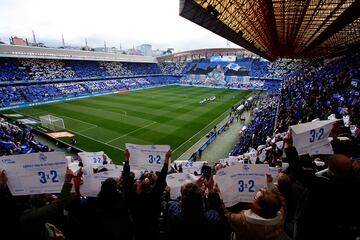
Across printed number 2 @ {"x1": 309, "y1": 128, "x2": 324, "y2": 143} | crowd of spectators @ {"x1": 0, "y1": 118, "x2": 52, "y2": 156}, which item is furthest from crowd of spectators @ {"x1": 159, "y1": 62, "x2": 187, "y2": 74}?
printed number 2 @ {"x1": 309, "y1": 128, "x2": 324, "y2": 143}

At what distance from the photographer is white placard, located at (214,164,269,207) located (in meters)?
3.27

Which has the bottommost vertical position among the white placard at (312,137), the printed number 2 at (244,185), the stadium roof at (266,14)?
the printed number 2 at (244,185)

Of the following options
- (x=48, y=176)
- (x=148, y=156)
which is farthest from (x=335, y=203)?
(x=48, y=176)

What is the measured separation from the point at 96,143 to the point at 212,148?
10.2 metres

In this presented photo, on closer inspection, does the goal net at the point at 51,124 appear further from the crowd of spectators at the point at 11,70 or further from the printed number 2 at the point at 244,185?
the printed number 2 at the point at 244,185

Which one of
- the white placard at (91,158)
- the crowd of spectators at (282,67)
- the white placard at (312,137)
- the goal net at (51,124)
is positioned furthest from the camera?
the crowd of spectators at (282,67)

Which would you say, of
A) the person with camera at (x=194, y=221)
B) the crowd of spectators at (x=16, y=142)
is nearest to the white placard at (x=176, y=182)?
the person with camera at (x=194, y=221)

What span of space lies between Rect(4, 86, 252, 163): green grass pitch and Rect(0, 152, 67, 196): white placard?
44.2ft

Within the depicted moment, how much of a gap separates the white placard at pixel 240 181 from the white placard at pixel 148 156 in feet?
5.26

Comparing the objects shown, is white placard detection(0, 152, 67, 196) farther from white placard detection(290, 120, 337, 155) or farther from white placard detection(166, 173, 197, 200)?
white placard detection(290, 120, 337, 155)

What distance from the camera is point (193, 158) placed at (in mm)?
16500

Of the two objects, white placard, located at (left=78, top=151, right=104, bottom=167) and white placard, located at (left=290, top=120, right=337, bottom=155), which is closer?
white placard, located at (left=290, top=120, right=337, bottom=155)

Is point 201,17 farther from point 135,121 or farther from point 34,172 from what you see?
point 135,121

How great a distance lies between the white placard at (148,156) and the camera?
466 cm
